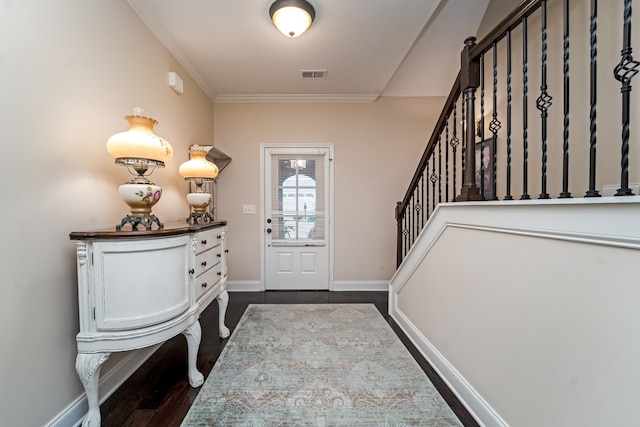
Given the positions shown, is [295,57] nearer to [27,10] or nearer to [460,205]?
[27,10]

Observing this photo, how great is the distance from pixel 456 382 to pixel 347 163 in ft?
9.23

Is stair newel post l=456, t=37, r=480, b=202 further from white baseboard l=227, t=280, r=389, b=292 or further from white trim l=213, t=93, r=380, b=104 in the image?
white baseboard l=227, t=280, r=389, b=292

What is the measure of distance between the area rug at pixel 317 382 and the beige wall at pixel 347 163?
1.31m

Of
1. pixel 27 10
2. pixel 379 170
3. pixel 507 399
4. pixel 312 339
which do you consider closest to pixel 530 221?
pixel 507 399

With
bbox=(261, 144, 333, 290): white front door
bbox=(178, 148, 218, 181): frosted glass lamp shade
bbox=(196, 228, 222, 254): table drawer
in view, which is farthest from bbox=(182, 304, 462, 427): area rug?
bbox=(178, 148, 218, 181): frosted glass lamp shade

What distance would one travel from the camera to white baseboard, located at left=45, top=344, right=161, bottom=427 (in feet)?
4.67

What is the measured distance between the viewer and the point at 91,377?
138 centimetres

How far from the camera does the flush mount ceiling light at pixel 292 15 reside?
1975mm

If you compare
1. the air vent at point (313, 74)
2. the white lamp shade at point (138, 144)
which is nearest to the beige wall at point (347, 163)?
the air vent at point (313, 74)

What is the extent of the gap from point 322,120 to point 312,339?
2.81 meters

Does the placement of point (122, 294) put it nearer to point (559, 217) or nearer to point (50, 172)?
point (50, 172)

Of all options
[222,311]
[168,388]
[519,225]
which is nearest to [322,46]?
[519,225]

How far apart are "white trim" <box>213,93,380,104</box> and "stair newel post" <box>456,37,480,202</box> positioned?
2.09 meters

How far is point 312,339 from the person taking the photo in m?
2.39
